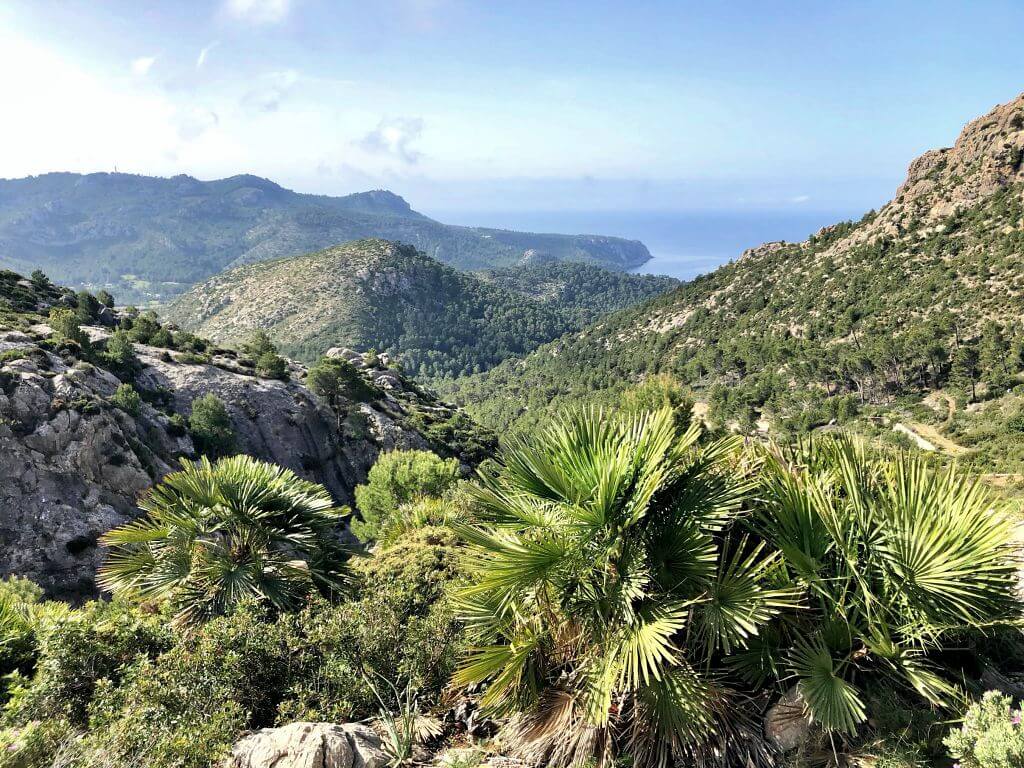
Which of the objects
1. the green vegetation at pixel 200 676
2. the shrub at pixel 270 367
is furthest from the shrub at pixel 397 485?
the shrub at pixel 270 367

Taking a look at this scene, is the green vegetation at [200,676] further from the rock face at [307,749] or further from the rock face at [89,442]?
the rock face at [89,442]

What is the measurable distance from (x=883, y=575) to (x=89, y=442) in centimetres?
2732

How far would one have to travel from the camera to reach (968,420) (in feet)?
127

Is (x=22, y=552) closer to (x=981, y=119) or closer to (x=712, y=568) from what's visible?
(x=712, y=568)

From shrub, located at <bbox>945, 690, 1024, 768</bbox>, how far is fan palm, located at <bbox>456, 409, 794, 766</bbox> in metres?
1.12

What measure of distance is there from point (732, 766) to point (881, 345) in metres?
57.9

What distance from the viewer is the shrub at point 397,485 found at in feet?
67.3

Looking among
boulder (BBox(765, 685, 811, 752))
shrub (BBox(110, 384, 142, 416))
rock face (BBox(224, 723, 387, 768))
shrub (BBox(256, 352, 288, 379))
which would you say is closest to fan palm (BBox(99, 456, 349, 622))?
rock face (BBox(224, 723, 387, 768))

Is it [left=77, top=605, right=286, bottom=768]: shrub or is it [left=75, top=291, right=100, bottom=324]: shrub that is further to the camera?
[left=75, top=291, right=100, bottom=324]: shrub

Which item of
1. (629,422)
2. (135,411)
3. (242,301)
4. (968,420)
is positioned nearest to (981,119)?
(968,420)

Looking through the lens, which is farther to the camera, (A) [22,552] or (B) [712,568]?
(A) [22,552]

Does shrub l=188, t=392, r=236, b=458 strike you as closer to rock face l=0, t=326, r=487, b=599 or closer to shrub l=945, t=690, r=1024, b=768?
rock face l=0, t=326, r=487, b=599

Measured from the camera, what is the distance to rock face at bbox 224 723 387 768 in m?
4.04

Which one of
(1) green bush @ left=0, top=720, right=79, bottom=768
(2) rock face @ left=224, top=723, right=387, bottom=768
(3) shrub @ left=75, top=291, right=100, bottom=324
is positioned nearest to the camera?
(1) green bush @ left=0, top=720, right=79, bottom=768
